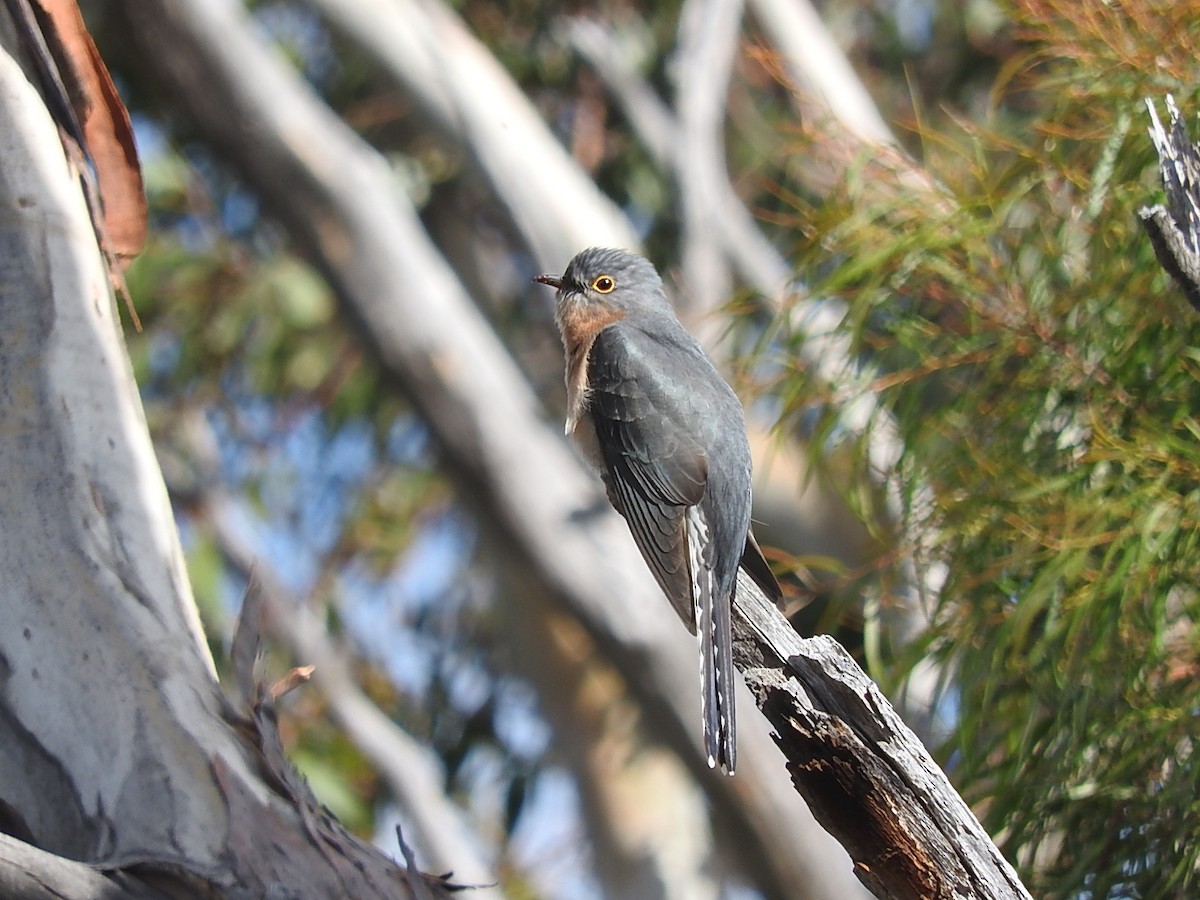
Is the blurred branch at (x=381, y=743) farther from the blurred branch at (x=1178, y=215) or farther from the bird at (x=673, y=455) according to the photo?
the blurred branch at (x=1178, y=215)

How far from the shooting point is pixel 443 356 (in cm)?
555

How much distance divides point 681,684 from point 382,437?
3251 millimetres

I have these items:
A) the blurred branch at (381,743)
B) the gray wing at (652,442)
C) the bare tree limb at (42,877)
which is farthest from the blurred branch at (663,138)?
the bare tree limb at (42,877)

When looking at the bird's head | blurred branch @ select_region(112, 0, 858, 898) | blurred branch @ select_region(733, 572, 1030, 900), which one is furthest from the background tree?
blurred branch @ select_region(733, 572, 1030, 900)

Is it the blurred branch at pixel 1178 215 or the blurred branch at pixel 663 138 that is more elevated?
the blurred branch at pixel 663 138

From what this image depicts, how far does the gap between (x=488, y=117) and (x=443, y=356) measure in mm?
1332

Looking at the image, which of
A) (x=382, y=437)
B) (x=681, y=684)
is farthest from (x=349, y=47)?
(x=681, y=684)

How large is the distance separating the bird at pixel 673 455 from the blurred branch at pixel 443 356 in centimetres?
142

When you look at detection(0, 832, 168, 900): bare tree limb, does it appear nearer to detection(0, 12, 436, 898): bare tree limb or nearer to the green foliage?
detection(0, 12, 436, 898): bare tree limb

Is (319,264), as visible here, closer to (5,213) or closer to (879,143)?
(879,143)

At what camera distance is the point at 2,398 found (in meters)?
2.79

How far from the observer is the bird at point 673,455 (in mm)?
3008

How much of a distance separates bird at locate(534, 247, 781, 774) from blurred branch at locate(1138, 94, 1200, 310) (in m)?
1.07

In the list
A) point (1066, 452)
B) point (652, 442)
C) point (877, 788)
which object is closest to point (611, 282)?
point (652, 442)
